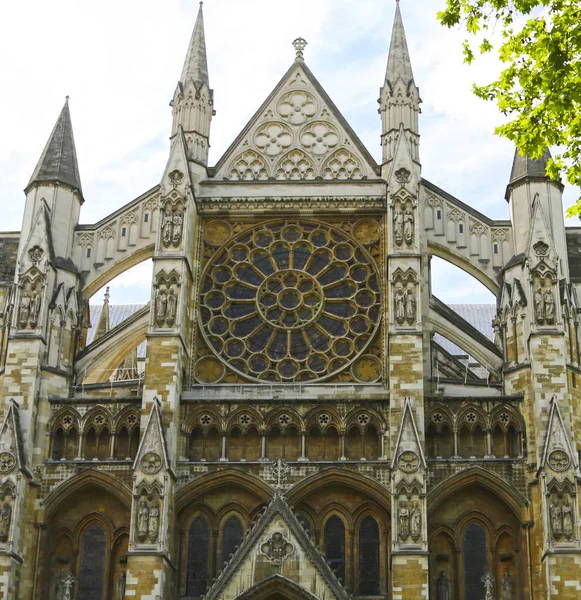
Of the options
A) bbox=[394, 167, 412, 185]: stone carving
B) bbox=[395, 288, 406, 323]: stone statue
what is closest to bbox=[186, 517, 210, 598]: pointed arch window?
bbox=[395, 288, 406, 323]: stone statue

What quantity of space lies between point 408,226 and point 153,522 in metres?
9.88

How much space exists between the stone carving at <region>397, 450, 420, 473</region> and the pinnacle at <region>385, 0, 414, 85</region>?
37.1ft

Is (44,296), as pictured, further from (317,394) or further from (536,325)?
(536,325)

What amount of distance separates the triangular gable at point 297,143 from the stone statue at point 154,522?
402 inches

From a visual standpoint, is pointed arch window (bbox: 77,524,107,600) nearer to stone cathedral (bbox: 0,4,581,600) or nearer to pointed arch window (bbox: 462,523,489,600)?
stone cathedral (bbox: 0,4,581,600)

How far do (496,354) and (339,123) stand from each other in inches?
337

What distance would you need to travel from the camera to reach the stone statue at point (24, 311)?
2953 cm

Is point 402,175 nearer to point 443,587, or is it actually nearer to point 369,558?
point 369,558

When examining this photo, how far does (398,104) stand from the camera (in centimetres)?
3259

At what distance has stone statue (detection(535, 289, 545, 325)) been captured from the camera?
93.8 feet

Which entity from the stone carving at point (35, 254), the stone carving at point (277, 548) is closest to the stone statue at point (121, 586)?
the stone carving at point (277, 548)

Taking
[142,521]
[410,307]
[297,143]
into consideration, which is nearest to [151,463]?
[142,521]

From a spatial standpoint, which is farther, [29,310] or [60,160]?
[60,160]

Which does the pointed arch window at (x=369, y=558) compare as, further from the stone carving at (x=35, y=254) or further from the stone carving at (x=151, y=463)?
the stone carving at (x=35, y=254)
